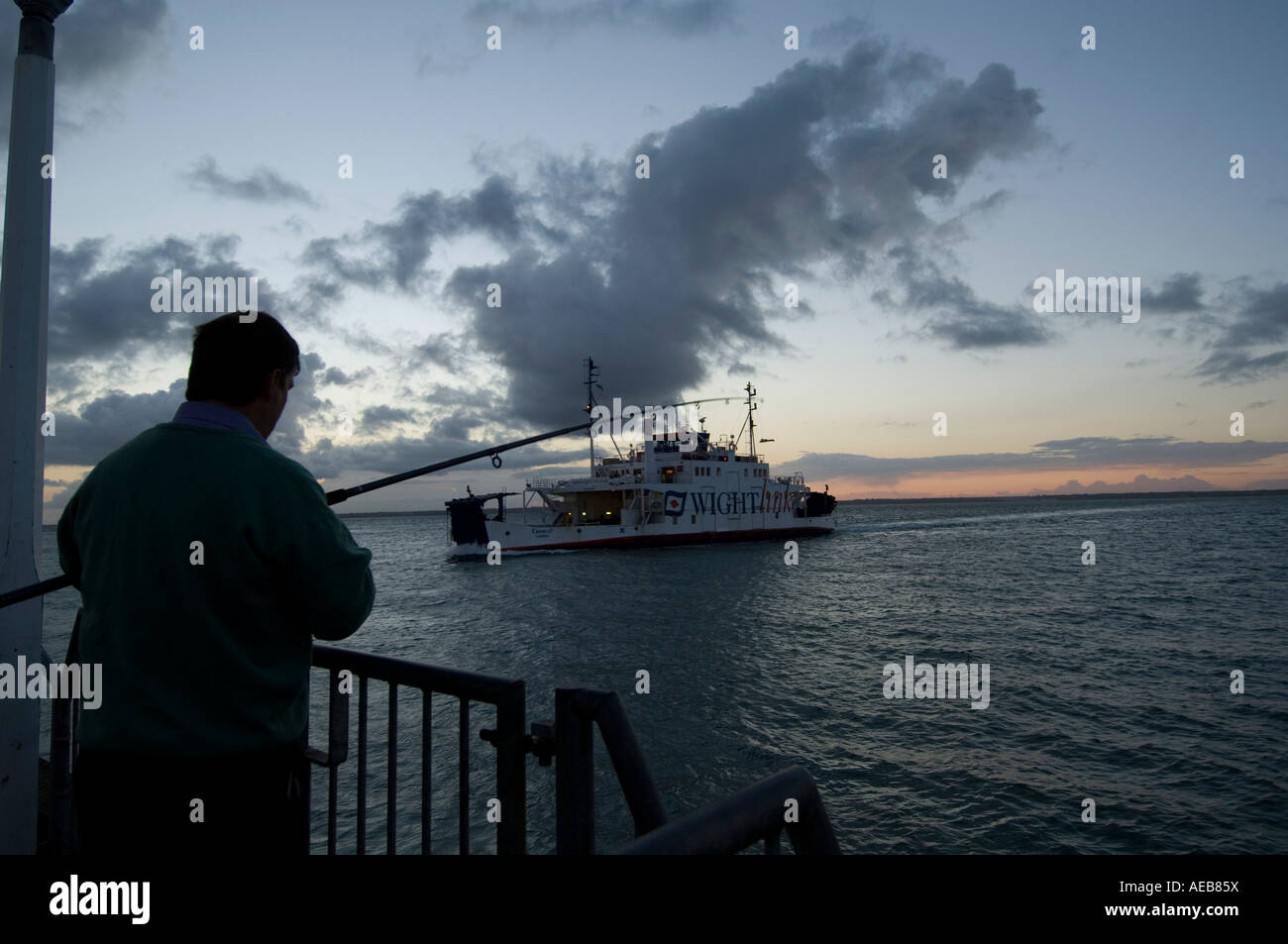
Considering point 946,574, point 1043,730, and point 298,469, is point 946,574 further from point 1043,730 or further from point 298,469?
point 298,469

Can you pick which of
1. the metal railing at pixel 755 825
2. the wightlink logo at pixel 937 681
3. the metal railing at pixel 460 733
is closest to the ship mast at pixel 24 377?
the metal railing at pixel 460 733

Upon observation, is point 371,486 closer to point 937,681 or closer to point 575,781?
point 575,781

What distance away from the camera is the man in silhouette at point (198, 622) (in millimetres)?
1567

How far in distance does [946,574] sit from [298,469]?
1544 inches

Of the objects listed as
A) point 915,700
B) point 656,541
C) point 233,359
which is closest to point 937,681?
point 915,700

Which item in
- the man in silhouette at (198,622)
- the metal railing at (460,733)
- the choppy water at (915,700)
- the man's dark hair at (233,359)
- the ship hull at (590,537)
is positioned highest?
the man's dark hair at (233,359)

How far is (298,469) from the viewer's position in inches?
67.0

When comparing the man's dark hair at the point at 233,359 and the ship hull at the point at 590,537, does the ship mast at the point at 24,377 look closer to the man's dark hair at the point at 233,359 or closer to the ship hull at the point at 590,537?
the man's dark hair at the point at 233,359

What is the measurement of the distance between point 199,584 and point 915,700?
14.5m

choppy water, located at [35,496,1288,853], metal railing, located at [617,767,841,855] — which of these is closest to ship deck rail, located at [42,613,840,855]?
metal railing, located at [617,767,841,855]

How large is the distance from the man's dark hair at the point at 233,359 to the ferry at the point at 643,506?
4929cm

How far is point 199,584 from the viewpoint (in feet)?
5.12
